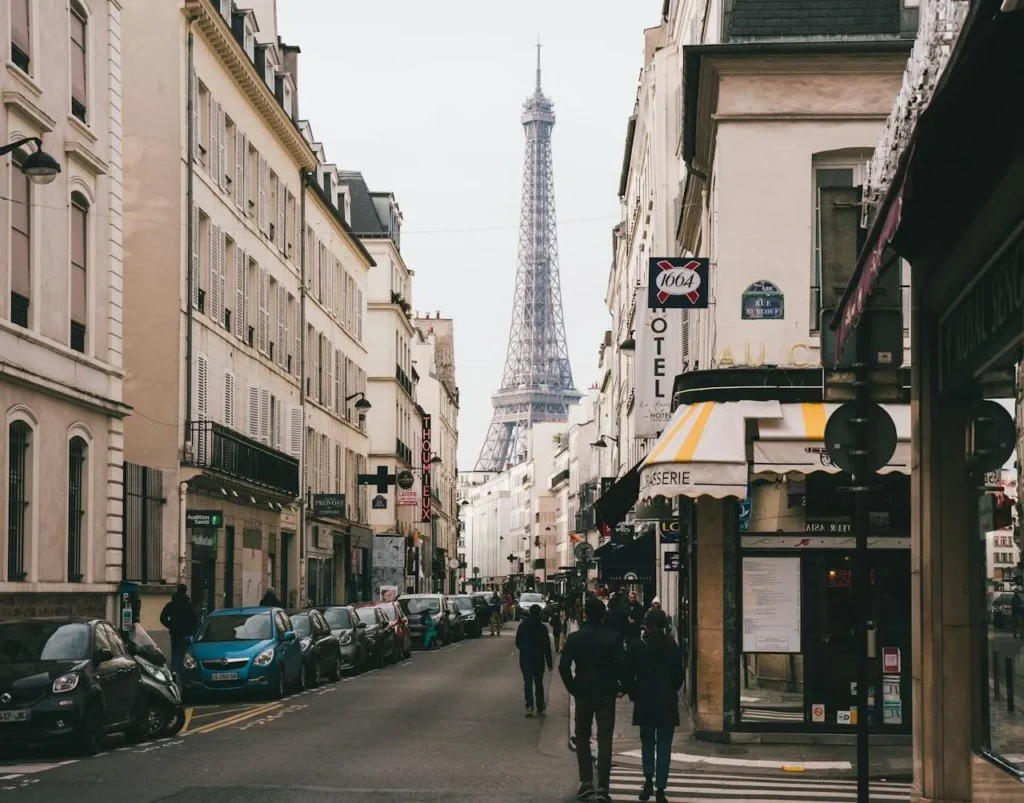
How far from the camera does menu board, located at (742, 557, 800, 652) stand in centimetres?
2038

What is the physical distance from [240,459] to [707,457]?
23.5 m

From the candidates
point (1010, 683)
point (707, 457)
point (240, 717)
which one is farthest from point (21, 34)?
point (1010, 683)

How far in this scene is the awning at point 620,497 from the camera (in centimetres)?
A: 3188

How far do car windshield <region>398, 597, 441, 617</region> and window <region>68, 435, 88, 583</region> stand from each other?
86.7ft

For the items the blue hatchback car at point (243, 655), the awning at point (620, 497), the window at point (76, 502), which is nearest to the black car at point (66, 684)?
the blue hatchback car at point (243, 655)

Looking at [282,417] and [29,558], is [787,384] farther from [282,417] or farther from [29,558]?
[282,417]

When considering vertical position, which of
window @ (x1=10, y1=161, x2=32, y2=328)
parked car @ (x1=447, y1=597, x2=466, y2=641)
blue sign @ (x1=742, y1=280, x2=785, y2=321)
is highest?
window @ (x1=10, y1=161, x2=32, y2=328)

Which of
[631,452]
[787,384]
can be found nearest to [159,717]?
[787,384]

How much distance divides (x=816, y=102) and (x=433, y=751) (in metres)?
8.79

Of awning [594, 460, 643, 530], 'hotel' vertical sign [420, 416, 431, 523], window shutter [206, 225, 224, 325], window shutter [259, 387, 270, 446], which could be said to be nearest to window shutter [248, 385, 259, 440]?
window shutter [259, 387, 270, 446]

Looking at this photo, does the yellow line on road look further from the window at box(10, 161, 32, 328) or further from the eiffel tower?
the eiffel tower

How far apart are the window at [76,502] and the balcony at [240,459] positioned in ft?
24.4

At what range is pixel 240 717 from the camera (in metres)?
24.5

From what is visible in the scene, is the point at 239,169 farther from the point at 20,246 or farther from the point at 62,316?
the point at 20,246
